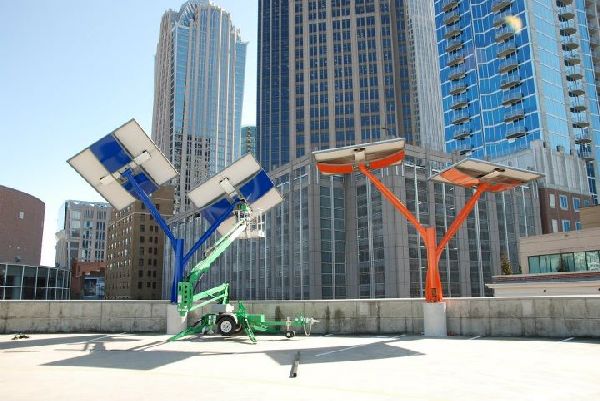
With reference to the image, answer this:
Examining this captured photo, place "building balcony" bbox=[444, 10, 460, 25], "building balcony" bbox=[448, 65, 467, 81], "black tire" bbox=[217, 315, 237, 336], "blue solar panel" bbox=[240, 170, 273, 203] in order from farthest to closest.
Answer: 1. "building balcony" bbox=[444, 10, 460, 25]
2. "building balcony" bbox=[448, 65, 467, 81]
3. "blue solar panel" bbox=[240, 170, 273, 203]
4. "black tire" bbox=[217, 315, 237, 336]

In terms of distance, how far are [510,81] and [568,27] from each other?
54.5 feet

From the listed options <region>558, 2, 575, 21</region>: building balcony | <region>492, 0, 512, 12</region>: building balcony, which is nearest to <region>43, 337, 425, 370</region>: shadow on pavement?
<region>492, 0, 512, 12</region>: building balcony

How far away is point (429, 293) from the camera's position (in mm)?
18219

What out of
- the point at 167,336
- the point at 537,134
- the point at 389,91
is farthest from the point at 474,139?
the point at 167,336

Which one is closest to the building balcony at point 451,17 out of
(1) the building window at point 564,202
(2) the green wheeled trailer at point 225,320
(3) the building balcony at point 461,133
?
(3) the building balcony at point 461,133

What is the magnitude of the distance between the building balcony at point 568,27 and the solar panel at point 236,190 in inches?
3537

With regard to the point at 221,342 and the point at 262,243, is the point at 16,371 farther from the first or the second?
the point at 262,243

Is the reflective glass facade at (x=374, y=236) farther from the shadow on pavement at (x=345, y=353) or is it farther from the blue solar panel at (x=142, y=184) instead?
the shadow on pavement at (x=345, y=353)

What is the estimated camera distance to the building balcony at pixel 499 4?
294ft

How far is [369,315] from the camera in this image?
18.9 meters

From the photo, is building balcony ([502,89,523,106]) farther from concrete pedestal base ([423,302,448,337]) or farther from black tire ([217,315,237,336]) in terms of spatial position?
black tire ([217,315,237,336])

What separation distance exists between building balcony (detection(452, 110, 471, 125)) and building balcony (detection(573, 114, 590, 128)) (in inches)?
740

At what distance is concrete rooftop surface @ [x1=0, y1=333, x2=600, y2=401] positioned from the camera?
28.7 ft

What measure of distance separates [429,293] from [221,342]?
7.86 m
